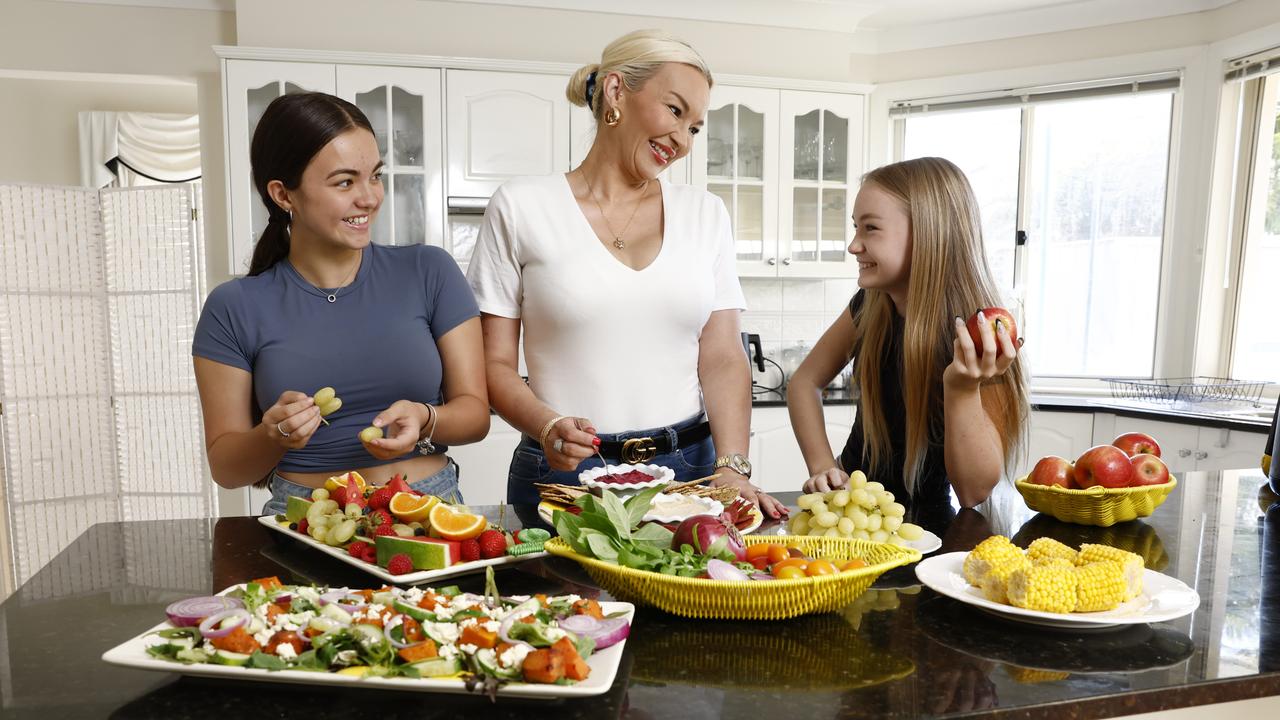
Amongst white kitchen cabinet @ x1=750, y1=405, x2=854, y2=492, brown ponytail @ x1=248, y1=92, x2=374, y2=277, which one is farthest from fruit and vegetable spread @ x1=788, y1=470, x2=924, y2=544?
white kitchen cabinet @ x1=750, y1=405, x2=854, y2=492

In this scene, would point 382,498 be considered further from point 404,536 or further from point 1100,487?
point 1100,487

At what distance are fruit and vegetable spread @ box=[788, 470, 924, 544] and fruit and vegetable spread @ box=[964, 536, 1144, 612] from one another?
0.60 ft

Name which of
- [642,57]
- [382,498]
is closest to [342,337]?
[382,498]

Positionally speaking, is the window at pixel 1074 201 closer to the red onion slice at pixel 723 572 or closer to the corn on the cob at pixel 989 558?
the corn on the cob at pixel 989 558

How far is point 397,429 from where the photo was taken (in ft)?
4.66

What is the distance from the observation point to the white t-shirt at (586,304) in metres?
1.64

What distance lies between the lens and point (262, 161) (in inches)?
62.3

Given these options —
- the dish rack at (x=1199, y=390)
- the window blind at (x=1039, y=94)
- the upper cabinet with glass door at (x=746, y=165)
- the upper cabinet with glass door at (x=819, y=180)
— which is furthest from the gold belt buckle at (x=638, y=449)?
the window blind at (x=1039, y=94)

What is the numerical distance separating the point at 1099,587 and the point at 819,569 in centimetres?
30

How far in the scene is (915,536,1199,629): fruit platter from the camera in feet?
3.19

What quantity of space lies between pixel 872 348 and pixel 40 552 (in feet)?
13.0

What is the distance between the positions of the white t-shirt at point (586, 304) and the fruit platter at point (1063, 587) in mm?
710

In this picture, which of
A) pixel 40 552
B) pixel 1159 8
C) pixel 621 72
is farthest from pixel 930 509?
pixel 40 552

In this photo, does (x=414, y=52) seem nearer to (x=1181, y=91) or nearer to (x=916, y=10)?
(x=916, y=10)
